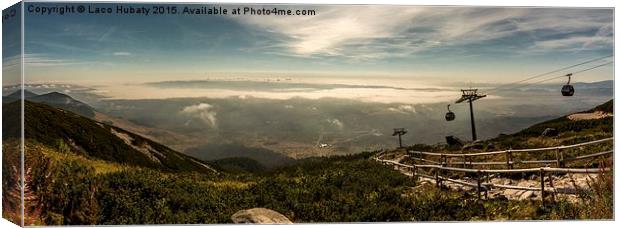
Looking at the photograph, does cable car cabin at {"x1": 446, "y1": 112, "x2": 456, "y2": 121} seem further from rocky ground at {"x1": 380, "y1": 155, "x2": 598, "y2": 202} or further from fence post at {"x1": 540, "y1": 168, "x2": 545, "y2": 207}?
fence post at {"x1": 540, "y1": 168, "x2": 545, "y2": 207}

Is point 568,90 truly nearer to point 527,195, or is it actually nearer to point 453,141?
point 527,195

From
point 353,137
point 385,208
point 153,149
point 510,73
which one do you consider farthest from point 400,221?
point 153,149

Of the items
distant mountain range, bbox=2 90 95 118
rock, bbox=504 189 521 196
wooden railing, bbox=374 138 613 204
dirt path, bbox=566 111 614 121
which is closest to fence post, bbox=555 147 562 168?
wooden railing, bbox=374 138 613 204

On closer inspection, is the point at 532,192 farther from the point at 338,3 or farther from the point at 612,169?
the point at 338,3

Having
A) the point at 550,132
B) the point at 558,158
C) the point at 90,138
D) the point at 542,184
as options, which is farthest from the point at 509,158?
the point at 90,138

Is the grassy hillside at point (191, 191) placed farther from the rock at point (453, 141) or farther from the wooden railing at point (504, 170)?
the rock at point (453, 141)
